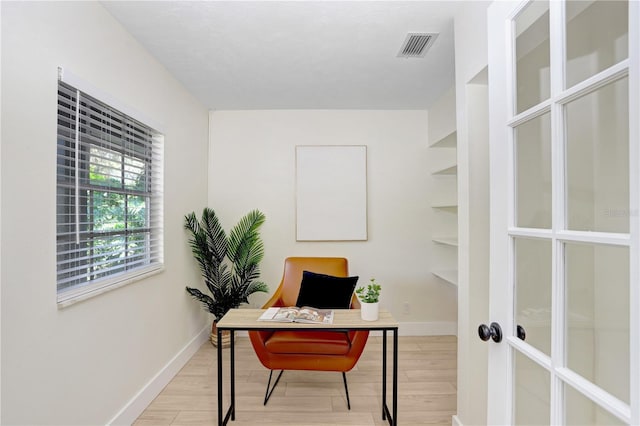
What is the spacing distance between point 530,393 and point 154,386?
2.50m

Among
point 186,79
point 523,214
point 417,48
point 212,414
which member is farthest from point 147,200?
point 523,214

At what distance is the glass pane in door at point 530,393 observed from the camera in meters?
0.92

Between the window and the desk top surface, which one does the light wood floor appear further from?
the window

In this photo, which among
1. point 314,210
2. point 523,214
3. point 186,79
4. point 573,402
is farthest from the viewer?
point 314,210

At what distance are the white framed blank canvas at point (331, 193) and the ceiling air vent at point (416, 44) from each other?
1.41m

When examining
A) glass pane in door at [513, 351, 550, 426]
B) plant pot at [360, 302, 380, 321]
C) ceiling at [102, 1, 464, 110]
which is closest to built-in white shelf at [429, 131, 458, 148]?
ceiling at [102, 1, 464, 110]

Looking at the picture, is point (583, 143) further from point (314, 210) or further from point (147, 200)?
point (314, 210)

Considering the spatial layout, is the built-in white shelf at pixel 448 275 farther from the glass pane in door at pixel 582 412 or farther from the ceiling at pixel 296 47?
the glass pane in door at pixel 582 412

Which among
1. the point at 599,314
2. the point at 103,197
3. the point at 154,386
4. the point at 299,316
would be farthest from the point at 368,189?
the point at 599,314

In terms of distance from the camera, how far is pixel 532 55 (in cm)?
100

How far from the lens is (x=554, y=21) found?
2.90ft

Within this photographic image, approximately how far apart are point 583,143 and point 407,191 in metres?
3.09

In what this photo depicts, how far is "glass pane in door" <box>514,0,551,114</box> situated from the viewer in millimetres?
946

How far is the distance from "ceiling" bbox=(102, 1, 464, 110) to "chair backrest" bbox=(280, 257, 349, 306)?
162 cm
